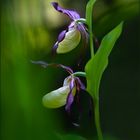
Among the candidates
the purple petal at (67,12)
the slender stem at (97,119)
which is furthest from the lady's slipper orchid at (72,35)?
the slender stem at (97,119)

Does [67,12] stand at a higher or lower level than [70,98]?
higher

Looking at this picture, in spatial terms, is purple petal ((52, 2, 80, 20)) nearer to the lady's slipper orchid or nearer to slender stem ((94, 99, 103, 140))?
the lady's slipper orchid

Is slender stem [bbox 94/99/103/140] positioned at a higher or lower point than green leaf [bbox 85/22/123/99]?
lower

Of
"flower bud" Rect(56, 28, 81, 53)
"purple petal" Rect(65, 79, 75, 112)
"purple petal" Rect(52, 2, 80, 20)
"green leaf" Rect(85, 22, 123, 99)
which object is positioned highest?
"purple petal" Rect(52, 2, 80, 20)

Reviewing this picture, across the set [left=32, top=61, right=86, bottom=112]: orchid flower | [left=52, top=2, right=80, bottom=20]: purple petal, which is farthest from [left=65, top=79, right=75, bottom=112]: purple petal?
[left=52, top=2, right=80, bottom=20]: purple petal

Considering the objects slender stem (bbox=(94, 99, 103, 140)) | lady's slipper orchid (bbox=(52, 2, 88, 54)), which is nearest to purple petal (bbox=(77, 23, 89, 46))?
lady's slipper orchid (bbox=(52, 2, 88, 54))

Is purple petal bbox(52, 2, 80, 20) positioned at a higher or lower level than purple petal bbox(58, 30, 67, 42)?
higher

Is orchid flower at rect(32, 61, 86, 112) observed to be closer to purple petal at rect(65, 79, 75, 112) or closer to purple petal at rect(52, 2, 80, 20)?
purple petal at rect(65, 79, 75, 112)

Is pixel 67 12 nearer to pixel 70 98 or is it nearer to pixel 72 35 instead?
pixel 72 35

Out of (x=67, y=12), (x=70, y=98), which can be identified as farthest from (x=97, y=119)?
(x=67, y=12)

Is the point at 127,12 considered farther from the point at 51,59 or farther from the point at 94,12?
the point at 51,59
